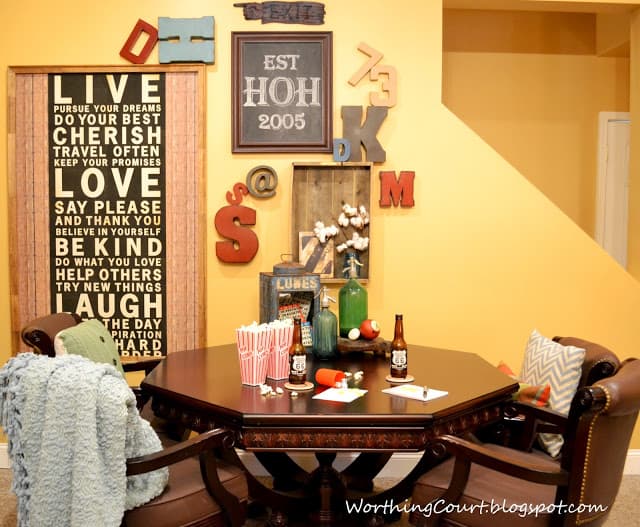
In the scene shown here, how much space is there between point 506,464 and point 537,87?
3.05 metres

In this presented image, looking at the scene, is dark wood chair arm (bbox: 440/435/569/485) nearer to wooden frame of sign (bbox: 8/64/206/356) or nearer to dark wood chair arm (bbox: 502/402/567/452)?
dark wood chair arm (bbox: 502/402/567/452)

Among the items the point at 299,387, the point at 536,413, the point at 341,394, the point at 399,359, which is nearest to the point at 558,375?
the point at 536,413

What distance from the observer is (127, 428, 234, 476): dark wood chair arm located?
1897 mm

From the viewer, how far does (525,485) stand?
2170mm

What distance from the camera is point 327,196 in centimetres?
358

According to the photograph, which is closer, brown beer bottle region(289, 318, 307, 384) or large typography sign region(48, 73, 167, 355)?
brown beer bottle region(289, 318, 307, 384)

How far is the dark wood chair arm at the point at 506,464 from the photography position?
1929mm

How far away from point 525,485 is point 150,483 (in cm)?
119

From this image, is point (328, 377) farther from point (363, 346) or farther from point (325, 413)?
point (363, 346)

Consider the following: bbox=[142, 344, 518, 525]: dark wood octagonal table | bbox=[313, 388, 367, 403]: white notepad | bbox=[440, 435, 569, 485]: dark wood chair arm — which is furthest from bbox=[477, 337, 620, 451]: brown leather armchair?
bbox=[313, 388, 367, 403]: white notepad

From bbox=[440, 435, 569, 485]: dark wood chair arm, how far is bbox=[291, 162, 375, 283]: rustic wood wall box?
1.63 m

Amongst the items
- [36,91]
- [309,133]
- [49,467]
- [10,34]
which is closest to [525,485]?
[49,467]

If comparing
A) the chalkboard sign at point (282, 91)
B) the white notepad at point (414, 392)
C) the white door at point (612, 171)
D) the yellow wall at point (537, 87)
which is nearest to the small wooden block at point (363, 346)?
the white notepad at point (414, 392)

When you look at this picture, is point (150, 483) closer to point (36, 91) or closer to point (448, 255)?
point (448, 255)
